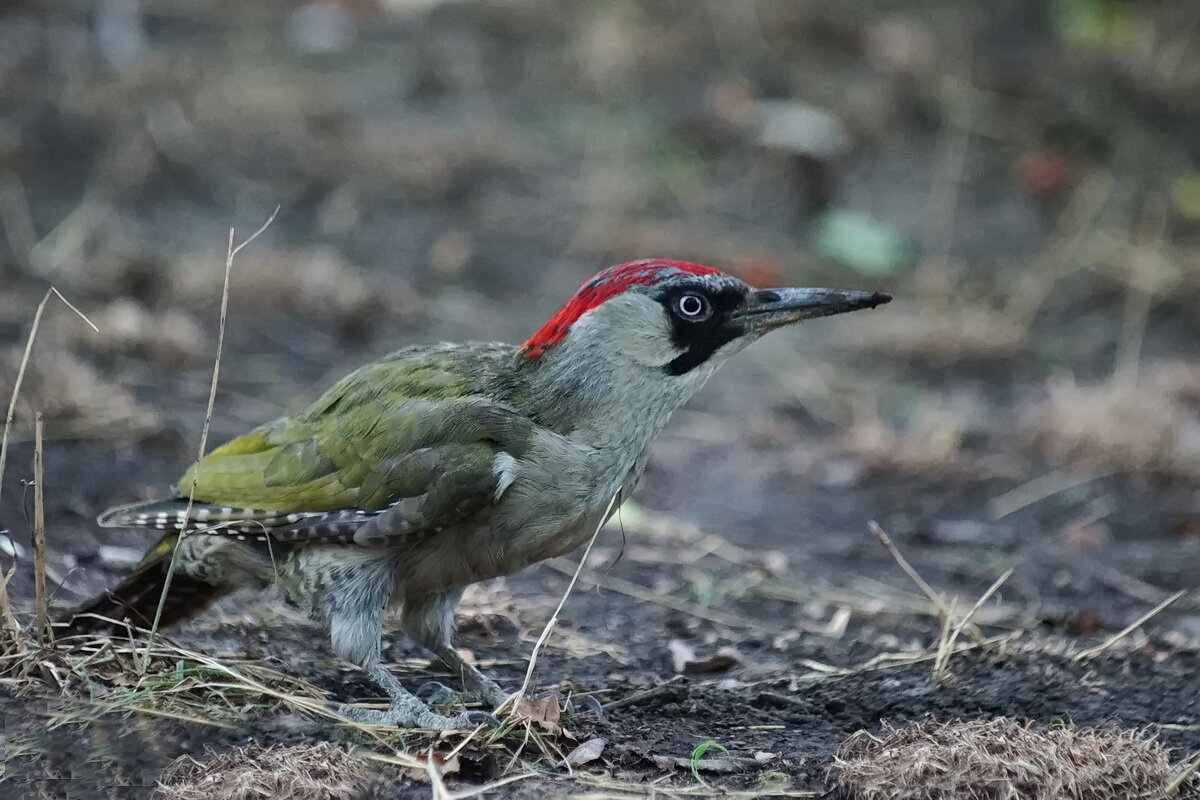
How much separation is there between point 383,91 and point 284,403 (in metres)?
5.06

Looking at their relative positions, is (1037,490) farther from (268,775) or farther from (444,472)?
(268,775)

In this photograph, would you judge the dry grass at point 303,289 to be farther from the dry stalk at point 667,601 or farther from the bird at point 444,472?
the bird at point 444,472

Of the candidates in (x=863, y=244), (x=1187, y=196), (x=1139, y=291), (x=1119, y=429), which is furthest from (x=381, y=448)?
(x=1187, y=196)

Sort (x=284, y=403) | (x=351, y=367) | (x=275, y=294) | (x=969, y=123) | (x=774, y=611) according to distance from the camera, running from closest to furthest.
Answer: (x=774, y=611), (x=284, y=403), (x=351, y=367), (x=275, y=294), (x=969, y=123)

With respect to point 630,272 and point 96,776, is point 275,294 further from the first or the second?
point 96,776

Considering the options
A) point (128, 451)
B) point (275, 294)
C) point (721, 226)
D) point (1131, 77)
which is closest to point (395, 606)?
point (128, 451)

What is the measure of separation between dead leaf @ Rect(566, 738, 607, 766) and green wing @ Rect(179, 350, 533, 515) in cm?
69

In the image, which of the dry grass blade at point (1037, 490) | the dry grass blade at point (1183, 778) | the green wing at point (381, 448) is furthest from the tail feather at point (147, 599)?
the dry grass blade at point (1037, 490)

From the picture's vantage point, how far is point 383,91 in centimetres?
1126

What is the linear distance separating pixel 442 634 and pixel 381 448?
0.59 metres

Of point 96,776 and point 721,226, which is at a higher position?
point 96,776

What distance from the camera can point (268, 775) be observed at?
2.96 metres

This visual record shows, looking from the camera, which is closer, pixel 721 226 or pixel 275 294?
pixel 275 294

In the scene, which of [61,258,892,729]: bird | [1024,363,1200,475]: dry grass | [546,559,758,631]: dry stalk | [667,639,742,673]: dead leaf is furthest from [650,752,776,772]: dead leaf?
[1024,363,1200,475]: dry grass
